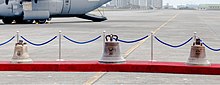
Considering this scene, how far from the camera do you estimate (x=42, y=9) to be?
50250 millimetres

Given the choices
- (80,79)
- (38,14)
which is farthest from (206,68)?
(38,14)

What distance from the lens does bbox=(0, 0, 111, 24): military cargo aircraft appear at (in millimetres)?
47906

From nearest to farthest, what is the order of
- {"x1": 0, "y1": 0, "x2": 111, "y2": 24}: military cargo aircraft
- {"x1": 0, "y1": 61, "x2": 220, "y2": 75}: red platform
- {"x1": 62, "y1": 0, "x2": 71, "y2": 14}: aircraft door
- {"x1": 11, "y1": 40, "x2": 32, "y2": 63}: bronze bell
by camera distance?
{"x1": 0, "y1": 61, "x2": 220, "y2": 75}: red platform → {"x1": 11, "y1": 40, "x2": 32, "y2": 63}: bronze bell → {"x1": 0, "y1": 0, "x2": 111, "y2": 24}: military cargo aircraft → {"x1": 62, "y1": 0, "x2": 71, "y2": 14}: aircraft door

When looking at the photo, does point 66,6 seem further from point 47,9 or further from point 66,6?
point 47,9

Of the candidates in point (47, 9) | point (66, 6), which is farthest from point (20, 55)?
point (66, 6)

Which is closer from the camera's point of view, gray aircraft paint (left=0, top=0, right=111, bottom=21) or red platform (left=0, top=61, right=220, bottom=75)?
red platform (left=0, top=61, right=220, bottom=75)

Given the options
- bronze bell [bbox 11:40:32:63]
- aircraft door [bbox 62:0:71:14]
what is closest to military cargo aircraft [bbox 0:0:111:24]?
aircraft door [bbox 62:0:71:14]

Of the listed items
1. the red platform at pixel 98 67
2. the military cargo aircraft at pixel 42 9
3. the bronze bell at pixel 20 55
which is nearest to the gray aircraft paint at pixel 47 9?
the military cargo aircraft at pixel 42 9

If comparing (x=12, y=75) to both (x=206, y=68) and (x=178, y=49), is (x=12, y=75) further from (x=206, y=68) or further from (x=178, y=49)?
(x=178, y=49)

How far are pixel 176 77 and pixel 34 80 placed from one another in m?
3.59

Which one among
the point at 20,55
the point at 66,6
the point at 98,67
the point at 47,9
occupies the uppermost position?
the point at 66,6

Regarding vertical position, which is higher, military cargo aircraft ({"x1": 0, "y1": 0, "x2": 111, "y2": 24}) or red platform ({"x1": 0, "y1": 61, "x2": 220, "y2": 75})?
military cargo aircraft ({"x1": 0, "y1": 0, "x2": 111, "y2": 24})

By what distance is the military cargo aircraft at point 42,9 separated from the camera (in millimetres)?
47906

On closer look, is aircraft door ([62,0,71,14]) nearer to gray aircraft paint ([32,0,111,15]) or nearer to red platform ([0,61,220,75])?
gray aircraft paint ([32,0,111,15])
